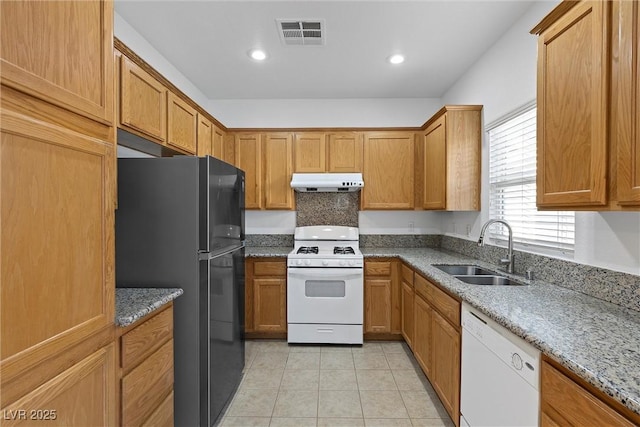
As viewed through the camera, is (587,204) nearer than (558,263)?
Yes

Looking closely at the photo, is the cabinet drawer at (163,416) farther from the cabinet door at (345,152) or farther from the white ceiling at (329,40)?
the cabinet door at (345,152)

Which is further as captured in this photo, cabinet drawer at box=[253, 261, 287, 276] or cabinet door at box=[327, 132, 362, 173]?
cabinet door at box=[327, 132, 362, 173]

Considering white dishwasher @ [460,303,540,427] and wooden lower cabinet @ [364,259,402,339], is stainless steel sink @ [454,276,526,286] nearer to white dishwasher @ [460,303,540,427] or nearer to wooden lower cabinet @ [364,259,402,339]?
white dishwasher @ [460,303,540,427]

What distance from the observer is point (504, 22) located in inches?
84.0

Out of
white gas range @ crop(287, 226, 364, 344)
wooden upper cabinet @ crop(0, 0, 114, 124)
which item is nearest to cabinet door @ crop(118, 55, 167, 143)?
wooden upper cabinet @ crop(0, 0, 114, 124)

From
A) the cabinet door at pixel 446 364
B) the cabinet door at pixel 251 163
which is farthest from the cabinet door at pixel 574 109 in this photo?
the cabinet door at pixel 251 163

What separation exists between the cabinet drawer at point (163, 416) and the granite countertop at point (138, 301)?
49 cm

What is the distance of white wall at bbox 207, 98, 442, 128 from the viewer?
3.67 meters

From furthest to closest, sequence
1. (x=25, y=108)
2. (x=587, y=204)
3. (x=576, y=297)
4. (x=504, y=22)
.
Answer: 1. (x=504, y=22)
2. (x=576, y=297)
3. (x=587, y=204)
4. (x=25, y=108)

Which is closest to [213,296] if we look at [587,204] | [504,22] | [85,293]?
[85,293]

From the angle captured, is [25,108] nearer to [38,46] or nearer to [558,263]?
[38,46]

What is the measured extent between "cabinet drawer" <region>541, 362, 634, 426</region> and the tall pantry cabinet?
5.06ft

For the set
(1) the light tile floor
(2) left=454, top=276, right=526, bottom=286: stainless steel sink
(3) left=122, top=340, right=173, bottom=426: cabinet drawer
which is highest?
(2) left=454, top=276, right=526, bottom=286: stainless steel sink

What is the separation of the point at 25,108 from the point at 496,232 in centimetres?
288
